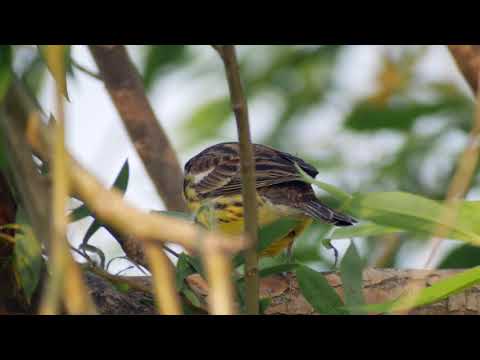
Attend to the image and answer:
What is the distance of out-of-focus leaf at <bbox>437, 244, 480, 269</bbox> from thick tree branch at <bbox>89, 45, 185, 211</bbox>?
1238 mm

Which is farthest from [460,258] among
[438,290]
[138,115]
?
[438,290]

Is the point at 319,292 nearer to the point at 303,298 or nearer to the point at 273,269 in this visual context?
the point at 273,269

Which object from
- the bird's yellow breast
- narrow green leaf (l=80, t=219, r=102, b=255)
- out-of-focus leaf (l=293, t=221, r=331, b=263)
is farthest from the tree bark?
out-of-focus leaf (l=293, t=221, r=331, b=263)

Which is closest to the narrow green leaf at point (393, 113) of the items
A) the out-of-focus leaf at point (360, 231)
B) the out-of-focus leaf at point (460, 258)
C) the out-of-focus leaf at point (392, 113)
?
the out-of-focus leaf at point (392, 113)

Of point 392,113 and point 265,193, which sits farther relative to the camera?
point 392,113

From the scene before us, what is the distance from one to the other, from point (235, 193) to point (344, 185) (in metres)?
0.52

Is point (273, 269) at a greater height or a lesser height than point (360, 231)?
lesser

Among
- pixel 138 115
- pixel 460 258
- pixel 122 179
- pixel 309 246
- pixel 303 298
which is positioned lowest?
pixel 303 298

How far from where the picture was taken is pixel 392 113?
4562 millimetres

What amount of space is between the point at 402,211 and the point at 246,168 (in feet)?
1.80

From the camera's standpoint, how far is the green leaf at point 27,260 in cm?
190

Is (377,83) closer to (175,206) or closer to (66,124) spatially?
(175,206)

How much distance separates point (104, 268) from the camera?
224 cm

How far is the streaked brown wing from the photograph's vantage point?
4176 mm
